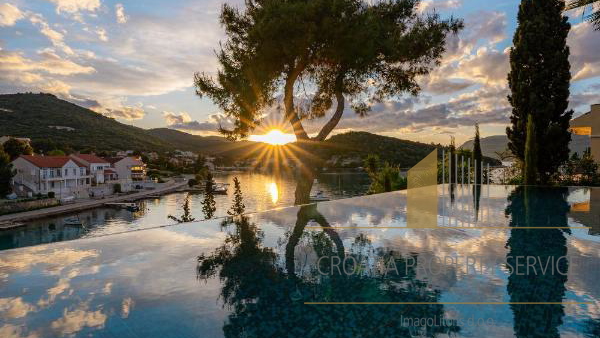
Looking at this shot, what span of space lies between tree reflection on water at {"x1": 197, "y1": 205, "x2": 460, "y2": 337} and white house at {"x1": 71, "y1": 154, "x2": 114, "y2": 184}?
59175mm

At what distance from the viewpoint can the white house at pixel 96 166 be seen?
2228 inches

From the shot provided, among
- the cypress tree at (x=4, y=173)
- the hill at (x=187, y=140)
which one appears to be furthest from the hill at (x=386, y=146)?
the hill at (x=187, y=140)

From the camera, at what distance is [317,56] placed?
36.9 ft

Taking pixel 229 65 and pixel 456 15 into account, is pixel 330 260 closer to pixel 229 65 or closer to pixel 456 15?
pixel 229 65

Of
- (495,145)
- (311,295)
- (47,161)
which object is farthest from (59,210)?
(311,295)

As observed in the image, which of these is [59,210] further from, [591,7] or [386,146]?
[591,7]

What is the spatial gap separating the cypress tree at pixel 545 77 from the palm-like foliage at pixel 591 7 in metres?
7.48

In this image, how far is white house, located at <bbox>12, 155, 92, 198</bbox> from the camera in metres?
44.3

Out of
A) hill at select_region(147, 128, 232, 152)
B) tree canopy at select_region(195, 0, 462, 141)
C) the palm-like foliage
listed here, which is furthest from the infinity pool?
hill at select_region(147, 128, 232, 152)

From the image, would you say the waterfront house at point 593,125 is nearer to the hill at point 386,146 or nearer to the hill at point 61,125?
the hill at point 386,146

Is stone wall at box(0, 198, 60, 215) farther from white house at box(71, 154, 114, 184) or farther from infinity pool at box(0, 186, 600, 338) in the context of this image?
infinity pool at box(0, 186, 600, 338)

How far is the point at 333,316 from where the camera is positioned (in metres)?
3.14

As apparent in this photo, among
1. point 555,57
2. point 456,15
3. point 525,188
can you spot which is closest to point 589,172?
point 525,188

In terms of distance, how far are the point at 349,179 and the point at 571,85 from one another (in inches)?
2118
